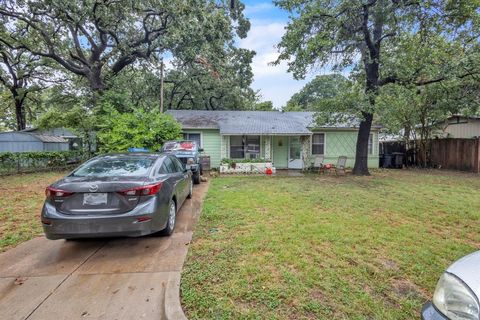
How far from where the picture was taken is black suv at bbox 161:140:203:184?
9.23 meters

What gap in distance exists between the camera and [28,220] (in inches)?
208

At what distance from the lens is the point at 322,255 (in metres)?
3.48

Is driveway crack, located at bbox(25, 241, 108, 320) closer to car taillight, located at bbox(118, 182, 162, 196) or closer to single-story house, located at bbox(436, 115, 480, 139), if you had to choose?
car taillight, located at bbox(118, 182, 162, 196)

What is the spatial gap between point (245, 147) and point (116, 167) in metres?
10.8

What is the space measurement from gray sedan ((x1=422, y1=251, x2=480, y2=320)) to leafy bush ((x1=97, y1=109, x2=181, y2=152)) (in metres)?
10.6

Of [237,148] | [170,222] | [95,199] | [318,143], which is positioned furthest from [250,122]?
[95,199]

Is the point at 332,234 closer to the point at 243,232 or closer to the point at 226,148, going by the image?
the point at 243,232

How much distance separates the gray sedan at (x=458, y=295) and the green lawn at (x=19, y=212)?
5.43 meters

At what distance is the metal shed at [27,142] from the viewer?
16281 mm

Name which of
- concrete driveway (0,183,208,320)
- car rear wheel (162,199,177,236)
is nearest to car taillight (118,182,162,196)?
car rear wheel (162,199,177,236)

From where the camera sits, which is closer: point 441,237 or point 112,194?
point 112,194

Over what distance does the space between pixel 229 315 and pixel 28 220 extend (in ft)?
17.3

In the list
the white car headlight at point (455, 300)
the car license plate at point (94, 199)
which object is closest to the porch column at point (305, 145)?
the car license plate at point (94, 199)

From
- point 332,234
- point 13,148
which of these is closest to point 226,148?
point 332,234
